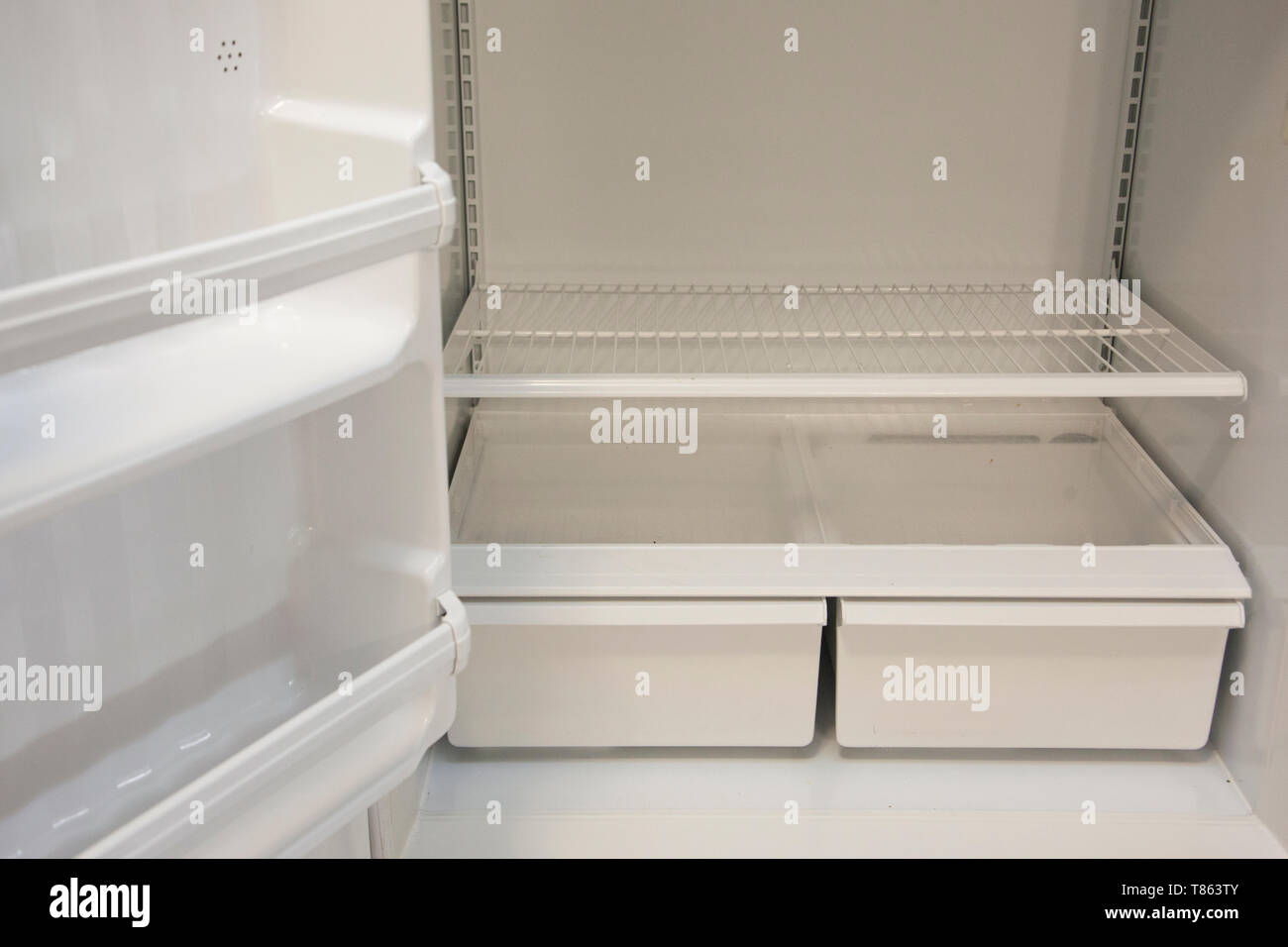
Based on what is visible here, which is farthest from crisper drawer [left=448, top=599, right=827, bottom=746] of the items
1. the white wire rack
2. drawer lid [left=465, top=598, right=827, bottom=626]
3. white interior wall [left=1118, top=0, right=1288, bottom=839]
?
white interior wall [left=1118, top=0, right=1288, bottom=839]

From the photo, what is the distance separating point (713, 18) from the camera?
1.69m

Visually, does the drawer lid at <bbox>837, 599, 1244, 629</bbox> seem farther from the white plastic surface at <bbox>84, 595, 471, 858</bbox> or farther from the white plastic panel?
the white plastic panel

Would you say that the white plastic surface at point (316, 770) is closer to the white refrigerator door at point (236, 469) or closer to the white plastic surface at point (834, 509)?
the white refrigerator door at point (236, 469)

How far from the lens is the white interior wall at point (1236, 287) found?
133cm

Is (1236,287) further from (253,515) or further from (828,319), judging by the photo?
(253,515)

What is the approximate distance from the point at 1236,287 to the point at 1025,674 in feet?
1.73

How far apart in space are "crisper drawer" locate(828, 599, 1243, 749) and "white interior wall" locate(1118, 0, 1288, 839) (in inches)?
2.4

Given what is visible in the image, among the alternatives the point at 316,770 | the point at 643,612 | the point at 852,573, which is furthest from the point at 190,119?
the point at 852,573

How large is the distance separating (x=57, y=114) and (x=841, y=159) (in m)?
1.19

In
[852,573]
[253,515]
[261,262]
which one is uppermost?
[261,262]

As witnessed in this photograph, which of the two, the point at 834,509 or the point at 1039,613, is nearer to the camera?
the point at 1039,613

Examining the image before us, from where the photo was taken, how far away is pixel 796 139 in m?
1.74
